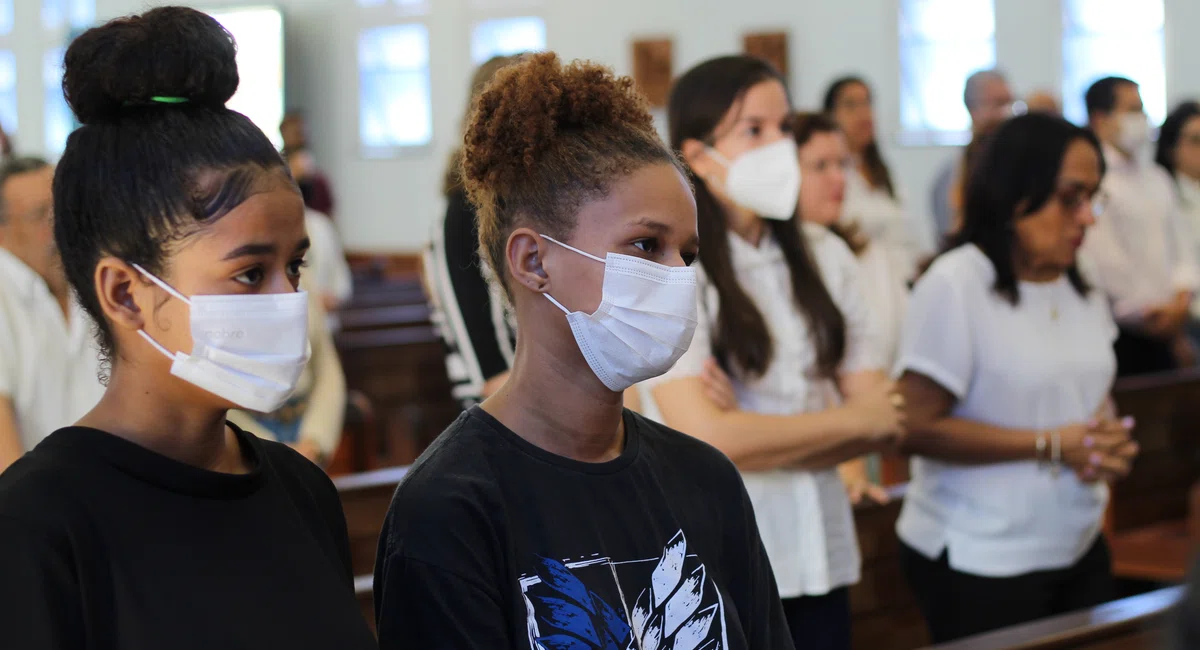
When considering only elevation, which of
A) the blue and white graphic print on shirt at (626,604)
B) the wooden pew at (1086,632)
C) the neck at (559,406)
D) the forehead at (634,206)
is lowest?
the wooden pew at (1086,632)

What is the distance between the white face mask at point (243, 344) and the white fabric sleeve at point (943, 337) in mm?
1756

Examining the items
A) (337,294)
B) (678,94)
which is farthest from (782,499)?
(337,294)

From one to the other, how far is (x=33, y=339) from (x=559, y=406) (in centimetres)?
143

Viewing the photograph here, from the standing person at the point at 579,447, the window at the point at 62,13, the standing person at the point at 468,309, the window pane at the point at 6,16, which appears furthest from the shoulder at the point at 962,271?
the window pane at the point at 6,16

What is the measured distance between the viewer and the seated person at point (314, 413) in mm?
3344

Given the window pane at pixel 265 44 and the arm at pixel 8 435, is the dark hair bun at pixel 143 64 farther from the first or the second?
the window pane at pixel 265 44

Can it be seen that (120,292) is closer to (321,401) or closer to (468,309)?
(468,309)

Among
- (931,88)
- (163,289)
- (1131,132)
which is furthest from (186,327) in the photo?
(931,88)

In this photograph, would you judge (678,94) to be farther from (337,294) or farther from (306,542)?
(337,294)

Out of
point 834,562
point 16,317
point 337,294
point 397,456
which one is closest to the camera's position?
point 834,562

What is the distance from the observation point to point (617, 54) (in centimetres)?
1353

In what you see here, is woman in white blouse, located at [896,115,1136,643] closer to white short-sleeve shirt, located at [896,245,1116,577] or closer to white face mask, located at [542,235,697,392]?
white short-sleeve shirt, located at [896,245,1116,577]

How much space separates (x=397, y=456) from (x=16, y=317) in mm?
3555

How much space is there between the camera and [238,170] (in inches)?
51.3
